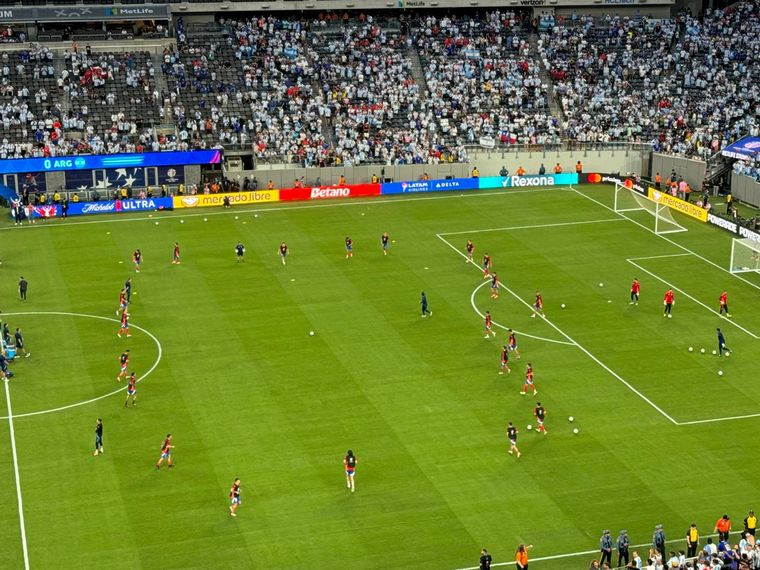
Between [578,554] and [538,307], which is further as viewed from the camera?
[538,307]

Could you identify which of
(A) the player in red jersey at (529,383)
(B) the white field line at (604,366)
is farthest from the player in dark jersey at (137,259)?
(A) the player in red jersey at (529,383)

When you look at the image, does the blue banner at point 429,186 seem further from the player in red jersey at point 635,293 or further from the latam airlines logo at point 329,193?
the player in red jersey at point 635,293

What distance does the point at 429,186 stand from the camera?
311 feet

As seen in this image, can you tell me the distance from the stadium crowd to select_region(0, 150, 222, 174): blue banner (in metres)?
1.21

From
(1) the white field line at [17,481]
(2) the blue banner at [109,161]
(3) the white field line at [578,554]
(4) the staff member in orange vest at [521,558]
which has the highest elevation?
(2) the blue banner at [109,161]

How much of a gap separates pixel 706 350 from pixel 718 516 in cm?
1716

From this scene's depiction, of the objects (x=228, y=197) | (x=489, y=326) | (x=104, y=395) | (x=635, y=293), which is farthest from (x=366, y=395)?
(x=228, y=197)

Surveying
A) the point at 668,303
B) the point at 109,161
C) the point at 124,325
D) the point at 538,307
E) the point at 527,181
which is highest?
the point at 109,161

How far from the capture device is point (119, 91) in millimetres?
97812

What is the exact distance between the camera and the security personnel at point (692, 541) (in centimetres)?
4175

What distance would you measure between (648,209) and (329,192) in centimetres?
2365

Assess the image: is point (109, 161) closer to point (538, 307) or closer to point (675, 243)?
point (538, 307)

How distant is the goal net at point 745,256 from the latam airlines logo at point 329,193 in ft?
100

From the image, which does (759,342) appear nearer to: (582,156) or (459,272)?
(459,272)
